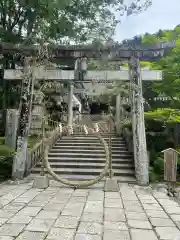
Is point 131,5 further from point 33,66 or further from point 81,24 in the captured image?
point 33,66

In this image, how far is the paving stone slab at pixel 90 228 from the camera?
3963 mm

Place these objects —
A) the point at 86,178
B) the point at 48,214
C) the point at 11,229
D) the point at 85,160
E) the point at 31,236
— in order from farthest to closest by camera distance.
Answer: the point at 85,160
the point at 86,178
the point at 48,214
the point at 11,229
the point at 31,236

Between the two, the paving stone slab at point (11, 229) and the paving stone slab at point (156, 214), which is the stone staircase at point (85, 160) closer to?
the paving stone slab at point (156, 214)

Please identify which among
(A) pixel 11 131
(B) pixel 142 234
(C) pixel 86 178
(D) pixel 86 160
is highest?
(A) pixel 11 131

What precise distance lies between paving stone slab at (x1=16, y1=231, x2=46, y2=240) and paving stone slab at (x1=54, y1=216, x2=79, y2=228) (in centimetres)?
45

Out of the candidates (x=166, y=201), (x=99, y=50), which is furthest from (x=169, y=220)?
(x=99, y=50)

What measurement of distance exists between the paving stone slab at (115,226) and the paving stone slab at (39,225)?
939 mm

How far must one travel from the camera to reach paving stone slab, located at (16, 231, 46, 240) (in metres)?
3.64

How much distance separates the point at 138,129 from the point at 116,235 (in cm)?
509

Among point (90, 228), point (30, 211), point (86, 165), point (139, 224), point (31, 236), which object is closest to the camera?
point (31, 236)

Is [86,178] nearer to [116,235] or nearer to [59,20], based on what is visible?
[116,235]

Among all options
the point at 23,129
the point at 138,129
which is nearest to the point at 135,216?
the point at 138,129

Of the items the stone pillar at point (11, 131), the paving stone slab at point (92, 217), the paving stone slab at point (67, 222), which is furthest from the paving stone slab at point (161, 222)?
the stone pillar at point (11, 131)

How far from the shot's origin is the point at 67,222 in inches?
172
